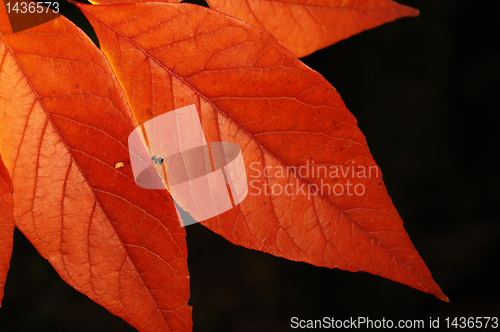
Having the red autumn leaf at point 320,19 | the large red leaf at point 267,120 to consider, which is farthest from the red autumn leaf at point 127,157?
the red autumn leaf at point 320,19

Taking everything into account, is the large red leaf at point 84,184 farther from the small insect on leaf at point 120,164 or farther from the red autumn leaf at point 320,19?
the red autumn leaf at point 320,19

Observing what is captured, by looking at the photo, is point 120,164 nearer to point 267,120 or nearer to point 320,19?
point 267,120

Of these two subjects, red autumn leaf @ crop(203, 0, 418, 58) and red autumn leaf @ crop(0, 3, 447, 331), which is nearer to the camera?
red autumn leaf @ crop(0, 3, 447, 331)

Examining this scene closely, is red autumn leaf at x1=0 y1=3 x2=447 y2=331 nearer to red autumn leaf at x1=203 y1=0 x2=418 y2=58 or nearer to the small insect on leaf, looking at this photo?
the small insect on leaf

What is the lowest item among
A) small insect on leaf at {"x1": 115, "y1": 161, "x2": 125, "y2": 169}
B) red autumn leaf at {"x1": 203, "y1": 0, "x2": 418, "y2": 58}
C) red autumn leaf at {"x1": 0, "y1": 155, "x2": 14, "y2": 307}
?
red autumn leaf at {"x1": 0, "y1": 155, "x2": 14, "y2": 307}

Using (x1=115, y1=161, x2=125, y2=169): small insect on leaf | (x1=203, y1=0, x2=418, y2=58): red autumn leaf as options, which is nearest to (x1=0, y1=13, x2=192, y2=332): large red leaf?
(x1=115, y1=161, x2=125, y2=169): small insect on leaf

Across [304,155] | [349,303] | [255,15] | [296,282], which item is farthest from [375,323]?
[255,15]

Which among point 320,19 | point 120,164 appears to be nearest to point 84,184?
point 120,164
